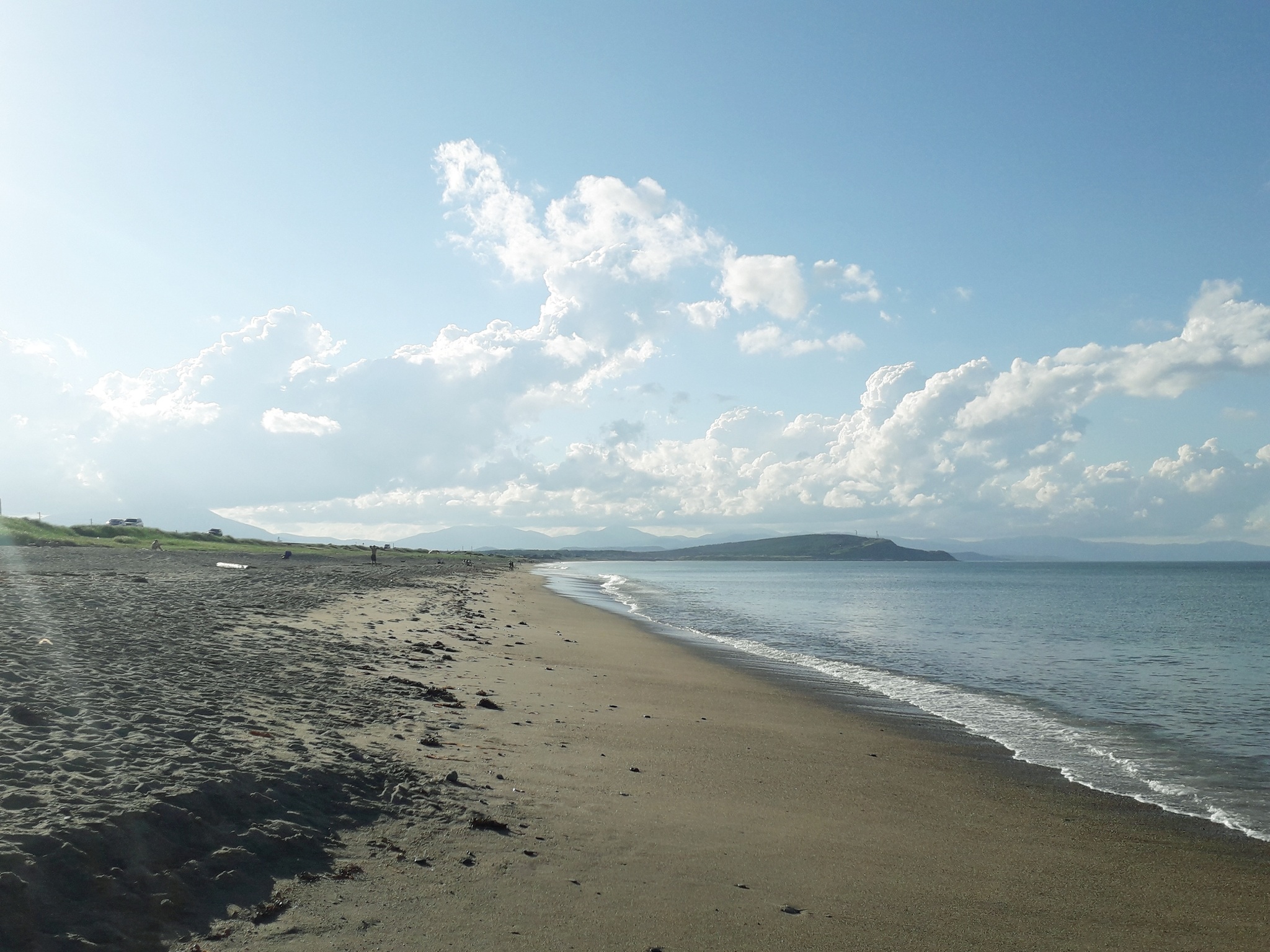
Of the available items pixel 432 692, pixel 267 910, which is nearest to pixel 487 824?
pixel 267 910

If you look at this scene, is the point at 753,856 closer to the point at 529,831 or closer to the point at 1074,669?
the point at 529,831

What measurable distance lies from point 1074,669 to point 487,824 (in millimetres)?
24037

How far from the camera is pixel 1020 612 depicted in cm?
5150

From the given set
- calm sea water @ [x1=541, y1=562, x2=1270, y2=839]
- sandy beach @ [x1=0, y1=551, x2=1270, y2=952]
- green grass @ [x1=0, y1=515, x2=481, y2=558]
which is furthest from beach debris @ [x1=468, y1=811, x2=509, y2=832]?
A: green grass @ [x1=0, y1=515, x2=481, y2=558]

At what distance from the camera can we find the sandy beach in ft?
Result: 18.2

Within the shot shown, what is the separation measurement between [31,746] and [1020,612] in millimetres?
55431

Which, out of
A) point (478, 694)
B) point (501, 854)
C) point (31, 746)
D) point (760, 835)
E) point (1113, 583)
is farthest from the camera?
point (1113, 583)

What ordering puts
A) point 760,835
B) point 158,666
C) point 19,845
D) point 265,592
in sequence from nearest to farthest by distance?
1. point 19,845
2. point 760,835
3. point 158,666
4. point 265,592

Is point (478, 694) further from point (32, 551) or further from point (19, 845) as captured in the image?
point (32, 551)

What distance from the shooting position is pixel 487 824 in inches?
291

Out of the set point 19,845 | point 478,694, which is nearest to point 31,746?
point 19,845

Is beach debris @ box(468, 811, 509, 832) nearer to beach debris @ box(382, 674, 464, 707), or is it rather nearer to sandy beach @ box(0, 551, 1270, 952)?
sandy beach @ box(0, 551, 1270, 952)

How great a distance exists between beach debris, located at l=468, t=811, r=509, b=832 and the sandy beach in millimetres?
36

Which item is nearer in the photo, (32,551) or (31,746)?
(31,746)
